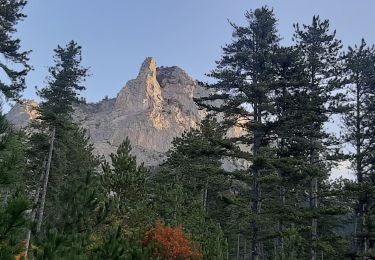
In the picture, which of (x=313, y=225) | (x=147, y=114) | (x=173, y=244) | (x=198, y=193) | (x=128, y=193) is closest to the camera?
(x=173, y=244)

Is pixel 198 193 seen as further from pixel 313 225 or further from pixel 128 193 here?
pixel 313 225

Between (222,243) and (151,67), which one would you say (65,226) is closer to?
(222,243)

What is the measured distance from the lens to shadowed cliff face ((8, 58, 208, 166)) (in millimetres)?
134375

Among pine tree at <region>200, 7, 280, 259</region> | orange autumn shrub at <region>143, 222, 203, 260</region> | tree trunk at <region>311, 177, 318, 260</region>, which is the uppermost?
pine tree at <region>200, 7, 280, 259</region>

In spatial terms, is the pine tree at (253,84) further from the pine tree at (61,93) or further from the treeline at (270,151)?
the pine tree at (61,93)

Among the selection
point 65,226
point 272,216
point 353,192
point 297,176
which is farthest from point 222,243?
point 65,226

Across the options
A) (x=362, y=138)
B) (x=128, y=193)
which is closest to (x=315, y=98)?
(x=362, y=138)

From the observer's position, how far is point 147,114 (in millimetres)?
139375

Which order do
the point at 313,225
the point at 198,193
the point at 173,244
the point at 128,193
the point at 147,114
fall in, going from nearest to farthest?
the point at 173,244
the point at 313,225
the point at 128,193
the point at 198,193
the point at 147,114

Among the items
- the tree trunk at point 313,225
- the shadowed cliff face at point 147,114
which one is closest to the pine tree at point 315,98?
the tree trunk at point 313,225

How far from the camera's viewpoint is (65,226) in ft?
28.7

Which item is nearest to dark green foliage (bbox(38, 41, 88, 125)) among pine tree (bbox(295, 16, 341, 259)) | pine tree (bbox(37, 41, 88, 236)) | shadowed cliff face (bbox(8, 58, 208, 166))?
pine tree (bbox(37, 41, 88, 236))

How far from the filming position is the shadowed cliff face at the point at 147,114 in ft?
441

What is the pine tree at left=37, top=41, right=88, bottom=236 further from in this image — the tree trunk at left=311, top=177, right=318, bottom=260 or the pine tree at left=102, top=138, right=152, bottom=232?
the tree trunk at left=311, top=177, right=318, bottom=260
